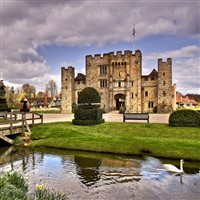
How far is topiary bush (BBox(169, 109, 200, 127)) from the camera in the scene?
64.1ft

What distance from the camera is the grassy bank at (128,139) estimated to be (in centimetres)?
1352

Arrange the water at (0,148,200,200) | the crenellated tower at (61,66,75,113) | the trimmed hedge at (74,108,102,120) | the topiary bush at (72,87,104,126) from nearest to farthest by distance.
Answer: the water at (0,148,200,200)
the topiary bush at (72,87,104,126)
the trimmed hedge at (74,108,102,120)
the crenellated tower at (61,66,75,113)

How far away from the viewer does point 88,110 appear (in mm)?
22734

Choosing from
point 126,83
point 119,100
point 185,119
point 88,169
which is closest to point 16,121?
point 88,169

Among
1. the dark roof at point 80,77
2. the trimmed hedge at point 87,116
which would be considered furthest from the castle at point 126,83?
the trimmed hedge at point 87,116

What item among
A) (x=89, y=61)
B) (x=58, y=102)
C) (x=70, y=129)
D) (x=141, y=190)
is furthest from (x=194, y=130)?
(x=58, y=102)

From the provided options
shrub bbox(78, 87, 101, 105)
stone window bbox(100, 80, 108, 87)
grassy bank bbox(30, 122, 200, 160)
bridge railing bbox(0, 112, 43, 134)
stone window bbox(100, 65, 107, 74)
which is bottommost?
grassy bank bbox(30, 122, 200, 160)

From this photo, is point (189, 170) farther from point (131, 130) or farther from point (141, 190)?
point (131, 130)

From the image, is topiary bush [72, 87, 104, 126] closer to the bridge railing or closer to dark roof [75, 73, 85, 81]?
the bridge railing

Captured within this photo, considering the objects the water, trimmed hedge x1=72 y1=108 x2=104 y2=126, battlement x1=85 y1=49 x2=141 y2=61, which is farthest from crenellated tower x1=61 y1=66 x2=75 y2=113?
the water

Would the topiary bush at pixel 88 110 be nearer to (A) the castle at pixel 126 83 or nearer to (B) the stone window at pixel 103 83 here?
(A) the castle at pixel 126 83

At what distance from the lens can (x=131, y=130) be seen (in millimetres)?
19578

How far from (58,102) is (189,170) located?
8898 centimetres

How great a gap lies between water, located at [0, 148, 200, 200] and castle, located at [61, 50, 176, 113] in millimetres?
34092
